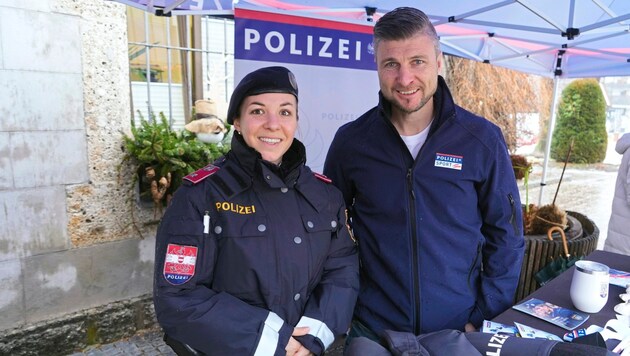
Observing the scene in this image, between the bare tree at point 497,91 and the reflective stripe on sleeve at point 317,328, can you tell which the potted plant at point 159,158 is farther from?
the bare tree at point 497,91

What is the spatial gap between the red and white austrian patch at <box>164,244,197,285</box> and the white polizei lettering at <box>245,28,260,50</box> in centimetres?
161

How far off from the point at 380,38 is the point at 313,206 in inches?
28.4

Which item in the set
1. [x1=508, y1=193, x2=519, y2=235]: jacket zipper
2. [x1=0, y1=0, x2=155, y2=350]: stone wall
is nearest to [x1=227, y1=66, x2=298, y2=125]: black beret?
[x1=508, y1=193, x2=519, y2=235]: jacket zipper

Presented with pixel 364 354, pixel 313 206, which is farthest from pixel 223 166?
pixel 364 354

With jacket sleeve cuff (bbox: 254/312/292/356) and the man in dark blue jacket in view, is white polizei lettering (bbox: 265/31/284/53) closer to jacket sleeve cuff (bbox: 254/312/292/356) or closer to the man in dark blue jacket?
the man in dark blue jacket

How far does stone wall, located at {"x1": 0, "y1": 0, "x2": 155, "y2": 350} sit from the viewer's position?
2859 mm

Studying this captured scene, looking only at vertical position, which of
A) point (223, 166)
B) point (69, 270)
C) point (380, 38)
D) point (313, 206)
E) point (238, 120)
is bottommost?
point (69, 270)

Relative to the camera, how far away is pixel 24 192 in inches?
116

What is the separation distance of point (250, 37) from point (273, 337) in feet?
6.08

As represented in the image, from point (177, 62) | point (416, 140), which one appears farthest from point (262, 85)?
point (177, 62)

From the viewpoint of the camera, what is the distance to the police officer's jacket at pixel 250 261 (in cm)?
135

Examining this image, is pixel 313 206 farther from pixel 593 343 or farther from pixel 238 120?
pixel 593 343

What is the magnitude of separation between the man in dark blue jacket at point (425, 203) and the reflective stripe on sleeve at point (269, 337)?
542 millimetres

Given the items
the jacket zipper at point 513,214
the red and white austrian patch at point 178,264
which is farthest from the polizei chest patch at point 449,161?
the red and white austrian patch at point 178,264
